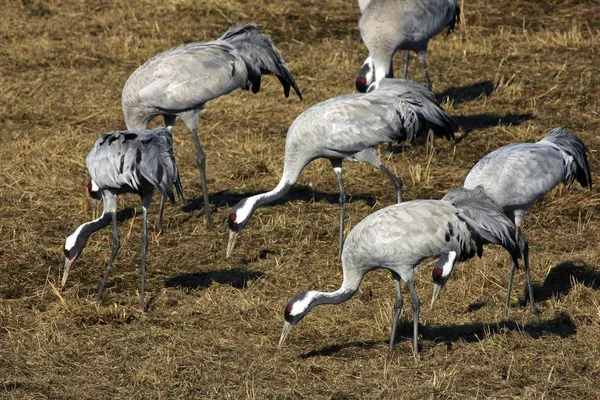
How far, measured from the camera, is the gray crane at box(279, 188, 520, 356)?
18.9 ft

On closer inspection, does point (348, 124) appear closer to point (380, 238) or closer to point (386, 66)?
point (380, 238)

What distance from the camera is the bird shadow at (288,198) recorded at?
826 centimetres

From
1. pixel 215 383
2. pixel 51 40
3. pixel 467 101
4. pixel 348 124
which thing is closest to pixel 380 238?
pixel 215 383

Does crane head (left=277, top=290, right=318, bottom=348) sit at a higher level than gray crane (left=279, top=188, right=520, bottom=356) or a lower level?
lower

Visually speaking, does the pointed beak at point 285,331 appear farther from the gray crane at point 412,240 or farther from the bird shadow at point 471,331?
the bird shadow at point 471,331

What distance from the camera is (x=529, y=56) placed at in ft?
37.3

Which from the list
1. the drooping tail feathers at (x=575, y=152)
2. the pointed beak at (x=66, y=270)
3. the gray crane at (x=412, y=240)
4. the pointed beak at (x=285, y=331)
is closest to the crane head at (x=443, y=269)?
the gray crane at (x=412, y=240)

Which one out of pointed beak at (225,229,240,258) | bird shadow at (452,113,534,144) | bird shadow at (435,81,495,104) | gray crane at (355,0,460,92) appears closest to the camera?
pointed beak at (225,229,240,258)

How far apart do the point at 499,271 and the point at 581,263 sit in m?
0.53

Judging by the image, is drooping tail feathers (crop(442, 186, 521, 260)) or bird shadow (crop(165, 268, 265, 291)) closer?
drooping tail feathers (crop(442, 186, 521, 260))

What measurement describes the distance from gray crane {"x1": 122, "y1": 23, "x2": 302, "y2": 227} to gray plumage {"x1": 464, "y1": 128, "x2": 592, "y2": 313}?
7.50ft

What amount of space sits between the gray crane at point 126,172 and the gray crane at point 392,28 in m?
2.93

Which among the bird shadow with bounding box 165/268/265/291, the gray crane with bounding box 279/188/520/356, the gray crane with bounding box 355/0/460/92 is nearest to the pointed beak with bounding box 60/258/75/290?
the bird shadow with bounding box 165/268/265/291

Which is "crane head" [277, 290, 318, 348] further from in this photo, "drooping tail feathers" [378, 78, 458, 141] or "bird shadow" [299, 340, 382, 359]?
"drooping tail feathers" [378, 78, 458, 141]
